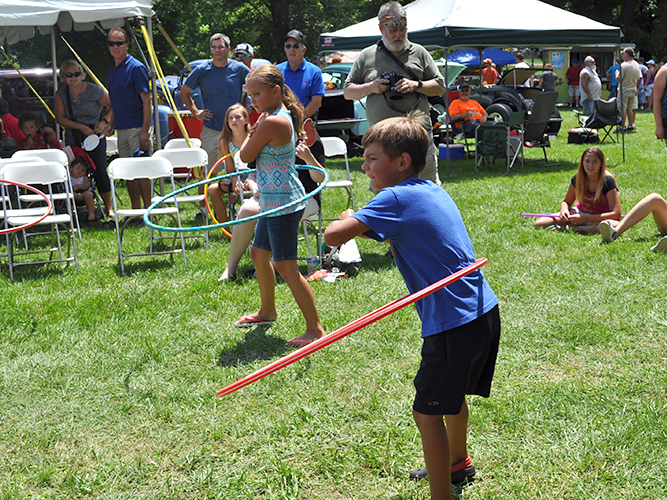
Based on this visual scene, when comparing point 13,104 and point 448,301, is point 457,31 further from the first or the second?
point 448,301

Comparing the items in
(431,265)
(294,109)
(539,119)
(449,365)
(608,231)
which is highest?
(294,109)

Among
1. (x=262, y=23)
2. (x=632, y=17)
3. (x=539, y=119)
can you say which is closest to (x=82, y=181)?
(x=539, y=119)

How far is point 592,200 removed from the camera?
741cm

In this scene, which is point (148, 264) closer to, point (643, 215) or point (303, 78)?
point (303, 78)

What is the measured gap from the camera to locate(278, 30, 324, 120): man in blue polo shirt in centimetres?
774

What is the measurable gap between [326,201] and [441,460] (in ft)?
24.2

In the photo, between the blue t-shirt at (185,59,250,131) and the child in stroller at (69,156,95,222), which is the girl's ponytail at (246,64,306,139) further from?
the child in stroller at (69,156,95,222)

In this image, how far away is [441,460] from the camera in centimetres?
254

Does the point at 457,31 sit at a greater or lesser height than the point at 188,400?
greater

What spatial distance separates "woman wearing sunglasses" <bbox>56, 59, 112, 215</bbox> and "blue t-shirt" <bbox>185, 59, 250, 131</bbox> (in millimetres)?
1514

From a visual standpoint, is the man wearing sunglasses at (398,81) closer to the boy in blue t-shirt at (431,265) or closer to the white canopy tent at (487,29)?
the boy in blue t-shirt at (431,265)

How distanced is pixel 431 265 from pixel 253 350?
232cm

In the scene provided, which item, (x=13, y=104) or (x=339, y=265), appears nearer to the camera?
(x=339, y=265)

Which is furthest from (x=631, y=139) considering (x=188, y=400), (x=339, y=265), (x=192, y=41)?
(x=192, y=41)
